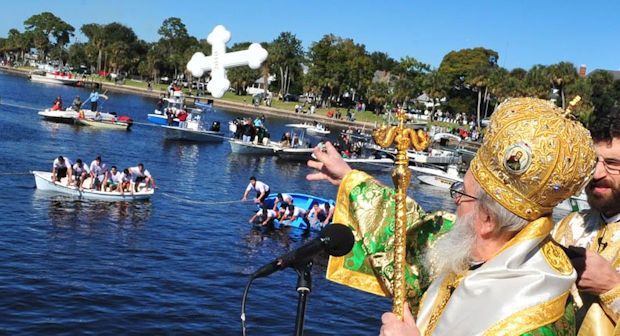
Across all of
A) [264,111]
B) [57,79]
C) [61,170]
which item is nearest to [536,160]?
[61,170]

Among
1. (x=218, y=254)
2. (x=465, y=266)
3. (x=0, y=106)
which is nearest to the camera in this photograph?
(x=465, y=266)

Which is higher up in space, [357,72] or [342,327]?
[357,72]

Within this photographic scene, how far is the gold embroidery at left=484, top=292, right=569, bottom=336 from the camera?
7.57ft

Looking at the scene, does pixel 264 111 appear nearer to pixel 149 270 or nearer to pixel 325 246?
pixel 149 270

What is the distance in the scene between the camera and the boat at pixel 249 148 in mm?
44750

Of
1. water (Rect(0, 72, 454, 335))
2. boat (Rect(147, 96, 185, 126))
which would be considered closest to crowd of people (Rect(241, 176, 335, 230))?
water (Rect(0, 72, 454, 335))

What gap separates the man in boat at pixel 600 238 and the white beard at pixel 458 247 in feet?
1.58

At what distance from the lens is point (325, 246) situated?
2809mm

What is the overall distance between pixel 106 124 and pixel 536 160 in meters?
49.2

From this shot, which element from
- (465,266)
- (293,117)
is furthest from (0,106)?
(465,266)

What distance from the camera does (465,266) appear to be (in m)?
2.66

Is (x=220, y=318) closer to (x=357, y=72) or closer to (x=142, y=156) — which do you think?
(x=142, y=156)

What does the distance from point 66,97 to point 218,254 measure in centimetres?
6798

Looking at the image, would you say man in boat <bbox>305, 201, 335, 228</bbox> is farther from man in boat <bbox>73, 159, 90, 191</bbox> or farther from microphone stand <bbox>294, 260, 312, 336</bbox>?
microphone stand <bbox>294, 260, 312, 336</bbox>
